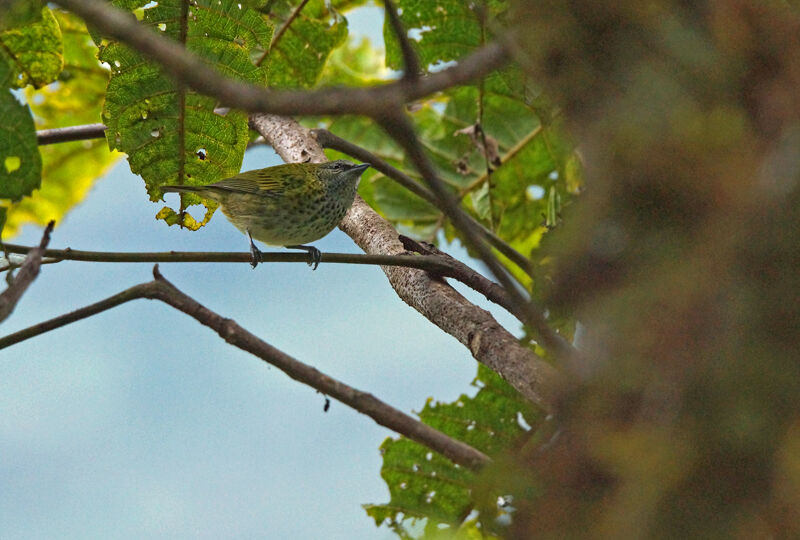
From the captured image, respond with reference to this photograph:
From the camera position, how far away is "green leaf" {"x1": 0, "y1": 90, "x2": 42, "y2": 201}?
236 cm

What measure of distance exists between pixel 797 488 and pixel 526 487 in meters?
0.32

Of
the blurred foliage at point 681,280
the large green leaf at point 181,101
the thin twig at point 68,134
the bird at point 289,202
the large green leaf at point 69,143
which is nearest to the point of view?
the blurred foliage at point 681,280

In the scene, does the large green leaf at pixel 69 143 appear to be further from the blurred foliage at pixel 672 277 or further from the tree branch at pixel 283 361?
the blurred foliage at pixel 672 277

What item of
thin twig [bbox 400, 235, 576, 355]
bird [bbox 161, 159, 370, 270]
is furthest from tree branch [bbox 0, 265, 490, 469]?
bird [bbox 161, 159, 370, 270]

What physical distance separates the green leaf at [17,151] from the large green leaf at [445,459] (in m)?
1.91

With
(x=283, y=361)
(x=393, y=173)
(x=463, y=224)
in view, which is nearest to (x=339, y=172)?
(x=393, y=173)

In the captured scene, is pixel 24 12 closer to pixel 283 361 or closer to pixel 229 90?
pixel 283 361

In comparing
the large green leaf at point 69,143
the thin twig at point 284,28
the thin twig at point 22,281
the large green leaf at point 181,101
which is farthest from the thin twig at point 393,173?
the large green leaf at point 69,143

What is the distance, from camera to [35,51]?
323 cm

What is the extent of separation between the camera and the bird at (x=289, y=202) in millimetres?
4207

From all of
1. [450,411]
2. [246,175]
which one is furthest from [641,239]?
[246,175]

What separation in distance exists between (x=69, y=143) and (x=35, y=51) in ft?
11.1

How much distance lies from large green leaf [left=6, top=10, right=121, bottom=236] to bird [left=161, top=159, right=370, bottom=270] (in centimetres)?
177

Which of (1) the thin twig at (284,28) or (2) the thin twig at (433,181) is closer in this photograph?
(2) the thin twig at (433,181)
